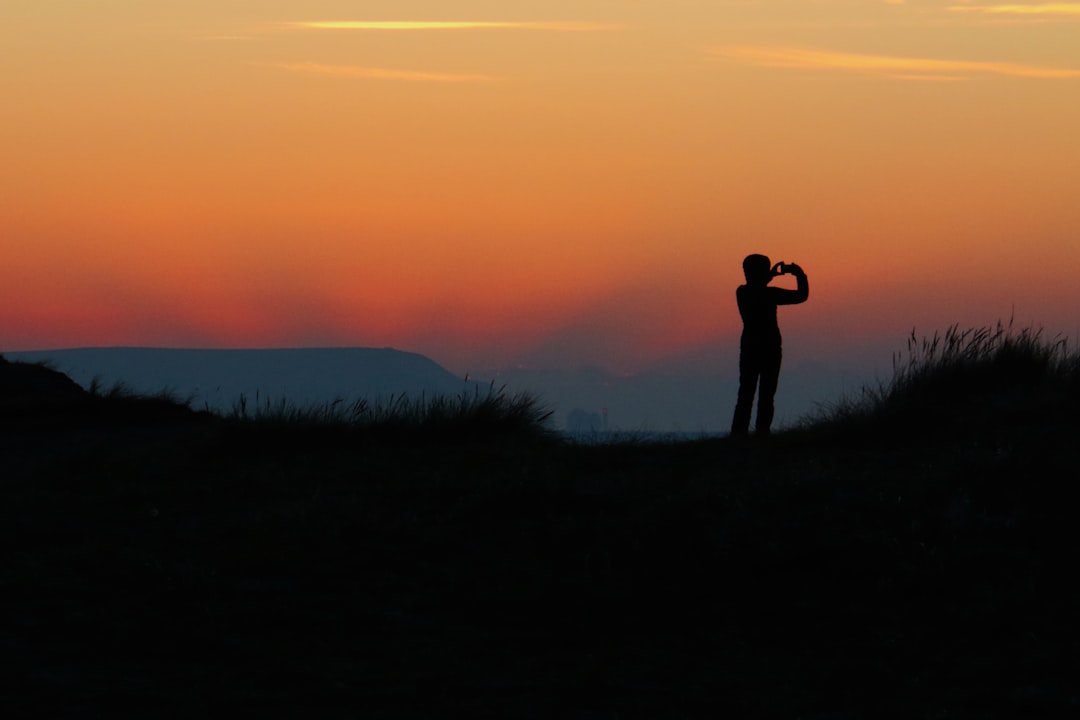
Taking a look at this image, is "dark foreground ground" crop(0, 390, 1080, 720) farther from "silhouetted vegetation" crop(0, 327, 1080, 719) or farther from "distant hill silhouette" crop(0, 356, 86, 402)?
"distant hill silhouette" crop(0, 356, 86, 402)

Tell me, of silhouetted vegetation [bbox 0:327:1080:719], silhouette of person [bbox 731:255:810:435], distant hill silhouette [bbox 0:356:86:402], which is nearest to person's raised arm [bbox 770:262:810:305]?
silhouette of person [bbox 731:255:810:435]

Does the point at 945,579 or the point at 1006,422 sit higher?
the point at 1006,422

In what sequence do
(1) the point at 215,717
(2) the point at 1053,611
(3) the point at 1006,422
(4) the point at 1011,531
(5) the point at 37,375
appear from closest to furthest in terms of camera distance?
1. (1) the point at 215,717
2. (2) the point at 1053,611
3. (4) the point at 1011,531
4. (3) the point at 1006,422
5. (5) the point at 37,375

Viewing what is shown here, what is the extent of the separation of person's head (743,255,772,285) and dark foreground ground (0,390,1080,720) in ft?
7.15

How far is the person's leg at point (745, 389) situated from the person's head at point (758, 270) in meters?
0.69

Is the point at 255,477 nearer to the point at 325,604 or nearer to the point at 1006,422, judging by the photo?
the point at 325,604

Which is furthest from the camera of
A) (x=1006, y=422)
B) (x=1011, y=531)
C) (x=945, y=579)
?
(x=1006, y=422)

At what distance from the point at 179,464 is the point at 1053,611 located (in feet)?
25.5

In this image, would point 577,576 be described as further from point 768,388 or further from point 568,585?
point 768,388

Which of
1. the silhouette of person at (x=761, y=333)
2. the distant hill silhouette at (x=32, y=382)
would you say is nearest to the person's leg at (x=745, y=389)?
the silhouette of person at (x=761, y=333)

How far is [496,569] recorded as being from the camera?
8.51m

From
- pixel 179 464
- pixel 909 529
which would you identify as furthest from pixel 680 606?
pixel 179 464

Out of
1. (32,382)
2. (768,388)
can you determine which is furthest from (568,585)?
(32,382)

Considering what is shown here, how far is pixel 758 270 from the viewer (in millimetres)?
13633
